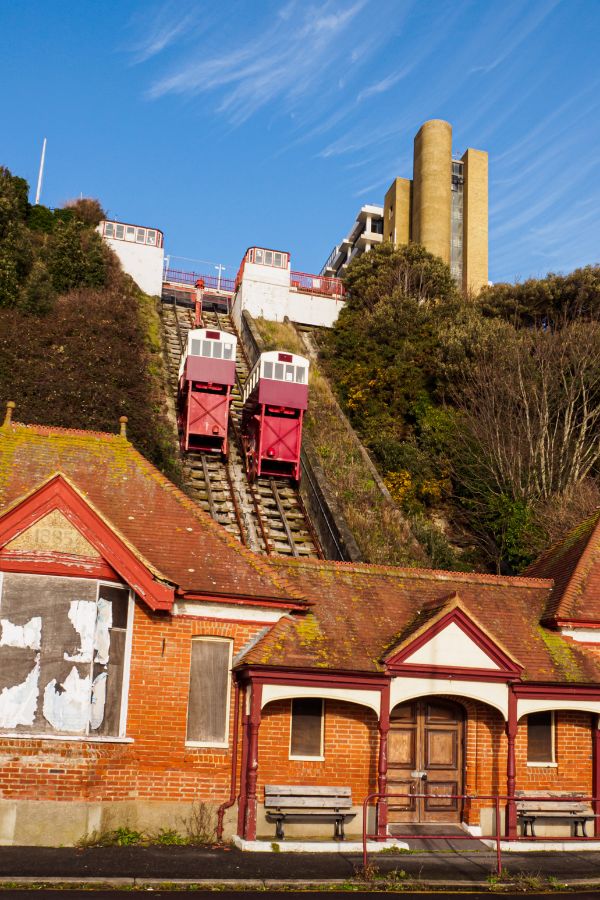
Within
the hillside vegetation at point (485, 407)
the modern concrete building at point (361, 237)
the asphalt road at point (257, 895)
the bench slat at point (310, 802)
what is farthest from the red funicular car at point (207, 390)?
the modern concrete building at point (361, 237)

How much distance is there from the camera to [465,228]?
2940 inches

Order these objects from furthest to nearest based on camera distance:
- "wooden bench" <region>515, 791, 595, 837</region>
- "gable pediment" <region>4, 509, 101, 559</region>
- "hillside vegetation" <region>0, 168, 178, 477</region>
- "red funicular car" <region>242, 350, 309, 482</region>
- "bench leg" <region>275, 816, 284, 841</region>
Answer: "red funicular car" <region>242, 350, 309, 482</region> < "hillside vegetation" <region>0, 168, 178, 477</region> < "wooden bench" <region>515, 791, 595, 837</region> < "bench leg" <region>275, 816, 284, 841</region> < "gable pediment" <region>4, 509, 101, 559</region>

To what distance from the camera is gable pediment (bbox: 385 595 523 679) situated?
53.6ft

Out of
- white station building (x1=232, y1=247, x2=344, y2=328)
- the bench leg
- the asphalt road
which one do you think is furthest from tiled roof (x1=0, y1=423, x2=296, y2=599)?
white station building (x1=232, y1=247, x2=344, y2=328)

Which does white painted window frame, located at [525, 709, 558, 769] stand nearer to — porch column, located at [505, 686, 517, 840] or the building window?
porch column, located at [505, 686, 517, 840]

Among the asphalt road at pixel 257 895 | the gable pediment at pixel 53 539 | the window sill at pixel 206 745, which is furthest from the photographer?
the window sill at pixel 206 745

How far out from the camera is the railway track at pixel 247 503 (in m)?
29.5

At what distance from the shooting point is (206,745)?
16.0 m

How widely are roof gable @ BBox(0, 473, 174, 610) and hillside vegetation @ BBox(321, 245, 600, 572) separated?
706 inches

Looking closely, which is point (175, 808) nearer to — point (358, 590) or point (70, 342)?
point (358, 590)

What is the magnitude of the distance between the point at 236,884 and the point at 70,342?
25.9 m

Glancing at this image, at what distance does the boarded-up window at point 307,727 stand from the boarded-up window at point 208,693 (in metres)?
1.26

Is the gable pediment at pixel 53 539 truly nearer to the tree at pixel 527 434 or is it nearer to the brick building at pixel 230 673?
the brick building at pixel 230 673

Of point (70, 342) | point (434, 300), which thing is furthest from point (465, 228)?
point (70, 342)
